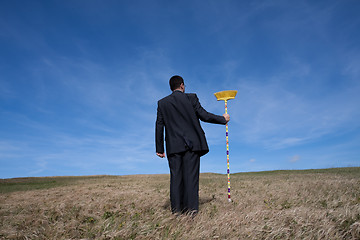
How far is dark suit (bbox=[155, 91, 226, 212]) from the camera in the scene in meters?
4.96

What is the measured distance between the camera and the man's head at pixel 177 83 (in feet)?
18.0

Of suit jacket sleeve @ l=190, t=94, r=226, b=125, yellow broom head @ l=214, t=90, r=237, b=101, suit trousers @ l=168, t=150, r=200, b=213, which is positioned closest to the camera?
suit trousers @ l=168, t=150, r=200, b=213

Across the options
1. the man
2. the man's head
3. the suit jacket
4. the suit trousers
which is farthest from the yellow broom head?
the suit trousers

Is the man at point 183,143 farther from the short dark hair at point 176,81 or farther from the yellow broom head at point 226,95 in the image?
the yellow broom head at point 226,95

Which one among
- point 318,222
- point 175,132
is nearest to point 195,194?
point 175,132

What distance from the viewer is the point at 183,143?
496 centimetres

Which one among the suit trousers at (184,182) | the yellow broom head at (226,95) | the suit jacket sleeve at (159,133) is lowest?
the suit trousers at (184,182)

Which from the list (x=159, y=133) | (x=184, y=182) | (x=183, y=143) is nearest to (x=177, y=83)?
(x=159, y=133)

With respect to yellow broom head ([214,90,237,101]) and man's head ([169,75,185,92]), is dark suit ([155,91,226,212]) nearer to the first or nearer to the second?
man's head ([169,75,185,92])

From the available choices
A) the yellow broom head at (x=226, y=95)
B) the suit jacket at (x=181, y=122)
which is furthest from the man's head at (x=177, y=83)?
the yellow broom head at (x=226, y=95)

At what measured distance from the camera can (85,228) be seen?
11.8 ft

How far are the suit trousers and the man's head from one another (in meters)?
1.48

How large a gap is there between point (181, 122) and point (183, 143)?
18.9 inches

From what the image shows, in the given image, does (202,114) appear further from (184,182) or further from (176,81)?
(184,182)
